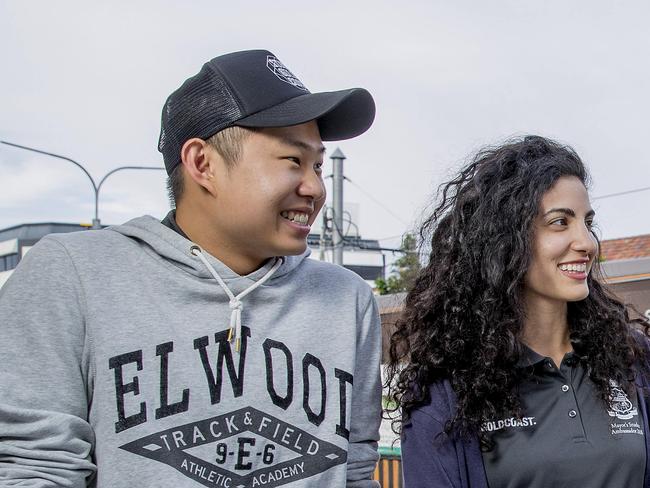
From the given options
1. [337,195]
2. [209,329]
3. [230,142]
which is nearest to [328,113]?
[230,142]

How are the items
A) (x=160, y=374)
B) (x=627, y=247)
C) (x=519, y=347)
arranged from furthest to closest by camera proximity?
(x=627, y=247) < (x=519, y=347) < (x=160, y=374)

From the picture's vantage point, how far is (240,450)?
187cm

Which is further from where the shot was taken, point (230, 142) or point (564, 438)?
point (564, 438)

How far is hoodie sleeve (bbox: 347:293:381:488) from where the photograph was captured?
2.12 meters

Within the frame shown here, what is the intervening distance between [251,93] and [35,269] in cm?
66

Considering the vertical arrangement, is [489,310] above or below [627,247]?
above

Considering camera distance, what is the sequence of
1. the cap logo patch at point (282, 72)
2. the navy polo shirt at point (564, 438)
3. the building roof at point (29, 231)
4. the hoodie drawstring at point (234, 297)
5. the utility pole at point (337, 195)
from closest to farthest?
the hoodie drawstring at point (234, 297) → the cap logo patch at point (282, 72) → the navy polo shirt at point (564, 438) → the utility pole at point (337, 195) → the building roof at point (29, 231)

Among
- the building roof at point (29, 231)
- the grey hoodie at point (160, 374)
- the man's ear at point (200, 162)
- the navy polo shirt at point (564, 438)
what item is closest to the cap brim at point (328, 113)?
the man's ear at point (200, 162)

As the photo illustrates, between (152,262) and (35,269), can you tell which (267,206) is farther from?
(35,269)

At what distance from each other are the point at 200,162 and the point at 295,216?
274 mm

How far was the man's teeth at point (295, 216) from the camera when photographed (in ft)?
6.56

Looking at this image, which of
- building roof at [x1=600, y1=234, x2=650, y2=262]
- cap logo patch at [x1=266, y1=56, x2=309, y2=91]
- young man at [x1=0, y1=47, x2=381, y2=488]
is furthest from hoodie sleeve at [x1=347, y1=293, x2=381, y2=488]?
building roof at [x1=600, y1=234, x2=650, y2=262]

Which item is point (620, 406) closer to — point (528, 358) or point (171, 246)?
point (528, 358)

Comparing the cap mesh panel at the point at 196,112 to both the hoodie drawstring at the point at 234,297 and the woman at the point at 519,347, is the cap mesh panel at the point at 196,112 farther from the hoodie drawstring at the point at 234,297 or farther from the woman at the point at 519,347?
the woman at the point at 519,347
